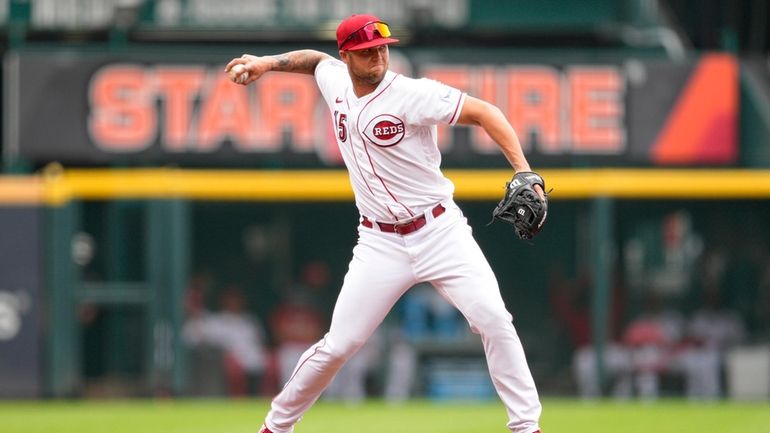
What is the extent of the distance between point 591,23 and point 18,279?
678 centimetres

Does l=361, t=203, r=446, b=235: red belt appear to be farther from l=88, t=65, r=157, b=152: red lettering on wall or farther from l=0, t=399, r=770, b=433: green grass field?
l=88, t=65, r=157, b=152: red lettering on wall

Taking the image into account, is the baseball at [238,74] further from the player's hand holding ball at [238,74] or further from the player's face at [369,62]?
the player's face at [369,62]

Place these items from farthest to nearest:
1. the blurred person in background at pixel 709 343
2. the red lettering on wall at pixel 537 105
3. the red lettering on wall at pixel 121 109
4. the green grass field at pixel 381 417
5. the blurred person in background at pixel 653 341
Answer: the blurred person in background at pixel 709 343, the blurred person in background at pixel 653 341, the red lettering on wall at pixel 537 105, the red lettering on wall at pixel 121 109, the green grass field at pixel 381 417

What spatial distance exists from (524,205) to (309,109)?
849 centimetres

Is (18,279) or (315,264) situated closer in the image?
(18,279)

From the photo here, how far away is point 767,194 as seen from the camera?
44.4ft

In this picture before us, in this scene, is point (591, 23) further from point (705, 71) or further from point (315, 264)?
point (315, 264)

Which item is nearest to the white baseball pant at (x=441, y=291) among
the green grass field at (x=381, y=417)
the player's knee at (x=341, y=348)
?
the player's knee at (x=341, y=348)

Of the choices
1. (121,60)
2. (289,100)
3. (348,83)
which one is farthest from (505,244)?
(348,83)

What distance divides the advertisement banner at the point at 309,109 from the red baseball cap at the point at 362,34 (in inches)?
321

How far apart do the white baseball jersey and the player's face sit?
6 cm

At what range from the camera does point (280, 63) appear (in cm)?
648

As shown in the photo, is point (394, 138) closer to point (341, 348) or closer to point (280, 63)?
point (280, 63)

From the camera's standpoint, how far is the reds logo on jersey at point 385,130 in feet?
20.0
